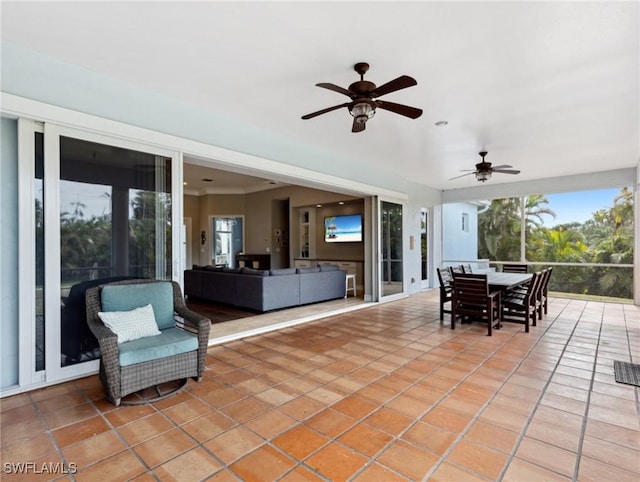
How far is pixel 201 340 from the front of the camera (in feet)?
9.33

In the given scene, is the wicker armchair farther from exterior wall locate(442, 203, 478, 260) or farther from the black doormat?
exterior wall locate(442, 203, 478, 260)

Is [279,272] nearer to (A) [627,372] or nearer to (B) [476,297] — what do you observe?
(B) [476,297]

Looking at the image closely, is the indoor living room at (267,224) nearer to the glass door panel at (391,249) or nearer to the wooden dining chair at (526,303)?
the glass door panel at (391,249)

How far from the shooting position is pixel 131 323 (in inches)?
108

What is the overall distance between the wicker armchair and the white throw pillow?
0.19 ft

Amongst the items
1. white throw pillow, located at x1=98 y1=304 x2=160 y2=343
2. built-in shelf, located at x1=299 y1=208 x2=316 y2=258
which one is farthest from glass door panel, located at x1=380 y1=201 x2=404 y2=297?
→ white throw pillow, located at x1=98 y1=304 x2=160 y2=343

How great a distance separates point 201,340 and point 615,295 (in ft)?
27.5

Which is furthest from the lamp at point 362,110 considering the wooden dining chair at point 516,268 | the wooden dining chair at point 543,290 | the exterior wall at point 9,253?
the wooden dining chair at point 516,268

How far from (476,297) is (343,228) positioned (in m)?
4.84

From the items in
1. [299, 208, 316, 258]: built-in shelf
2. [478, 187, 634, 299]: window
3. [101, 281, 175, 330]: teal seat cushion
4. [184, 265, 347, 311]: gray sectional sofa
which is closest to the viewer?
[101, 281, 175, 330]: teal seat cushion

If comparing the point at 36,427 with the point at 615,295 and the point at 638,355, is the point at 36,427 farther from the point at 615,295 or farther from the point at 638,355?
the point at 615,295

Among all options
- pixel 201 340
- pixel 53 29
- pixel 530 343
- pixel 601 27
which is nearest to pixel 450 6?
pixel 601 27

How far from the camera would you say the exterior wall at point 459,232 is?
943 centimetres

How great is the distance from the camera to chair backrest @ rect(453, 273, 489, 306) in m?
4.47
